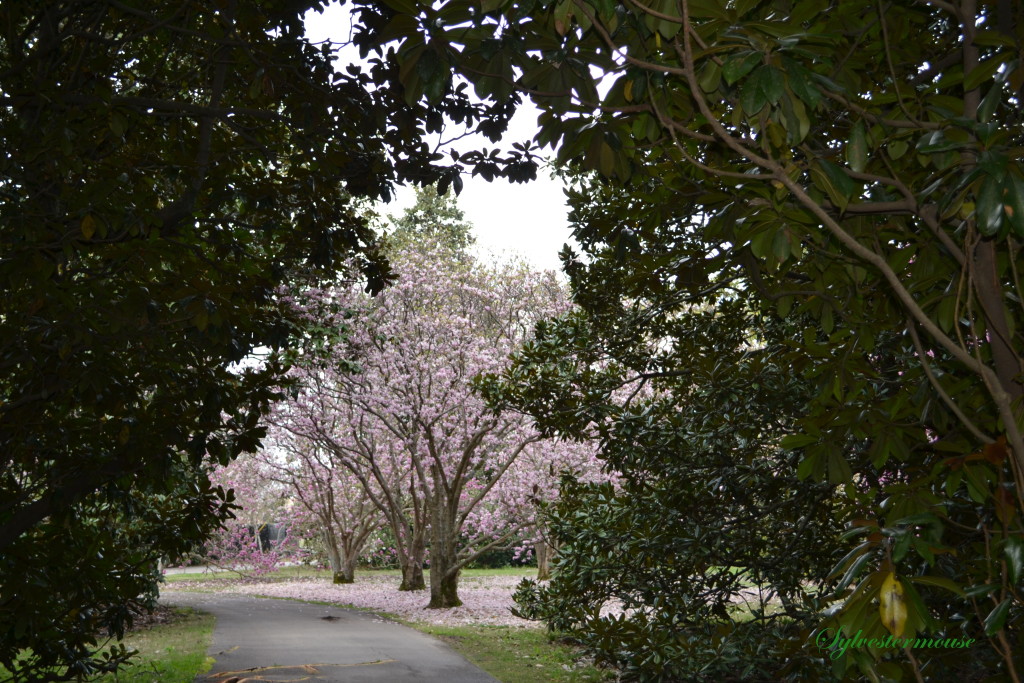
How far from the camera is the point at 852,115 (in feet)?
9.23

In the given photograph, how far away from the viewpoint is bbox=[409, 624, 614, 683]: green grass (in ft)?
31.8

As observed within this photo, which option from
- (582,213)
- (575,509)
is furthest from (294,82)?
(575,509)

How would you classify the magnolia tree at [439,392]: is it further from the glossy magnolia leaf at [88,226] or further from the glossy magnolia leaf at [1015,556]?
the glossy magnolia leaf at [1015,556]

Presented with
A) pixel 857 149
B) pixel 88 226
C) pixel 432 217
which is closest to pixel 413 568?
pixel 432 217

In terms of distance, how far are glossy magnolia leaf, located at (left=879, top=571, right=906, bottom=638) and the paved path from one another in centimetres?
841

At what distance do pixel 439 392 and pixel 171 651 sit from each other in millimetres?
8005

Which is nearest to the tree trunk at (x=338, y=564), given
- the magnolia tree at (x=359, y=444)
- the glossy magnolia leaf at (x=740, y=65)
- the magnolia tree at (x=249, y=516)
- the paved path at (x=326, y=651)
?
the magnolia tree at (x=249, y=516)

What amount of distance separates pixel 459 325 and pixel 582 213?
12.0m

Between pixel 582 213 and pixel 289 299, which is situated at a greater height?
pixel 289 299

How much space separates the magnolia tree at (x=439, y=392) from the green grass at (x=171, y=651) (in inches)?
191

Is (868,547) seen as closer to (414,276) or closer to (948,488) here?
(948,488)

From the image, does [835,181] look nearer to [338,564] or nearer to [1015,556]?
[1015,556]

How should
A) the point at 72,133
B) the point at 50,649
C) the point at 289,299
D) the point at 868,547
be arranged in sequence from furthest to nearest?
the point at 289,299, the point at 50,649, the point at 72,133, the point at 868,547

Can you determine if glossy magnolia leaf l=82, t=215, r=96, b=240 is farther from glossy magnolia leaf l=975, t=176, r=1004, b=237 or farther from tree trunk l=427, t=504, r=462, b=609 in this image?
tree trunk l=427, t=504, r=462, b=609
